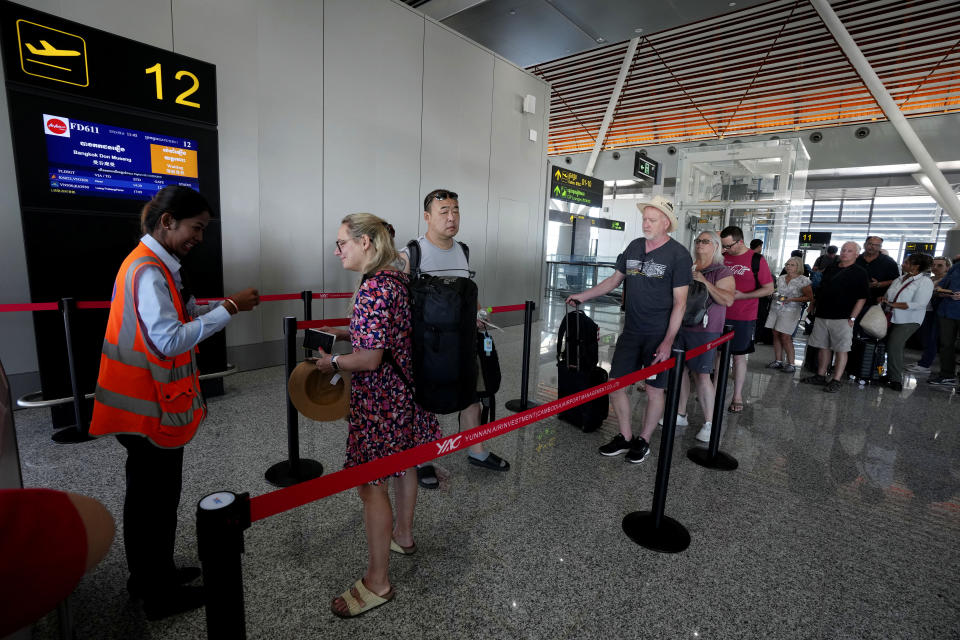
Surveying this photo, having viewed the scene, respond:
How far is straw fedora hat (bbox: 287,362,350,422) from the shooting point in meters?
1.85

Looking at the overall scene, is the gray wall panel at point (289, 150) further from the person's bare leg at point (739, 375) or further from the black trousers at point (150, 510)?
the person's bare leg at point (739, 375)

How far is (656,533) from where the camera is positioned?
248 centimetres

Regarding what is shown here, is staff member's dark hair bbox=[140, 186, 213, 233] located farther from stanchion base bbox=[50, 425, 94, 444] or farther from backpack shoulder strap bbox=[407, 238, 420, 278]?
stanchion base bbox=[50, 425, 94, 444]

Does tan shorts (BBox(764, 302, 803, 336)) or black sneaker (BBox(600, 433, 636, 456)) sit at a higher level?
tan shorts (BBox(764, 302, 803, 336))

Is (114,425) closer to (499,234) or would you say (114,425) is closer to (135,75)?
(135,75)

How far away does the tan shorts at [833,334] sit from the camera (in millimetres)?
5410

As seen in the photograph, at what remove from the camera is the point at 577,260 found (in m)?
10.2

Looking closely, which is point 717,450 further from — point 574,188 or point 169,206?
point 574,188

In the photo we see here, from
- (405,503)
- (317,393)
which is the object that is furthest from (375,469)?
(405,503)

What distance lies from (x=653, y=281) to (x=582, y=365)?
0.89 metres

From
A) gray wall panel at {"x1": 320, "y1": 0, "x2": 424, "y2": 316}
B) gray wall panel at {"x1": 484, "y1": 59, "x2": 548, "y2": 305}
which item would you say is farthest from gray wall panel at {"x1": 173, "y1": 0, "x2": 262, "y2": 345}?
gray wall panel at {"x1": 484, "y1": 59, "x2": 548, "y2": 305}

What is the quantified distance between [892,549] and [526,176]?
7.55 metres

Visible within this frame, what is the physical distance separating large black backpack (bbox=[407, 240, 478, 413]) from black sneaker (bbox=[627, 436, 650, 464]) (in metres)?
1.98

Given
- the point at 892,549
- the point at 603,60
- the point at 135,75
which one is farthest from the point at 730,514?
the point at 603,60
